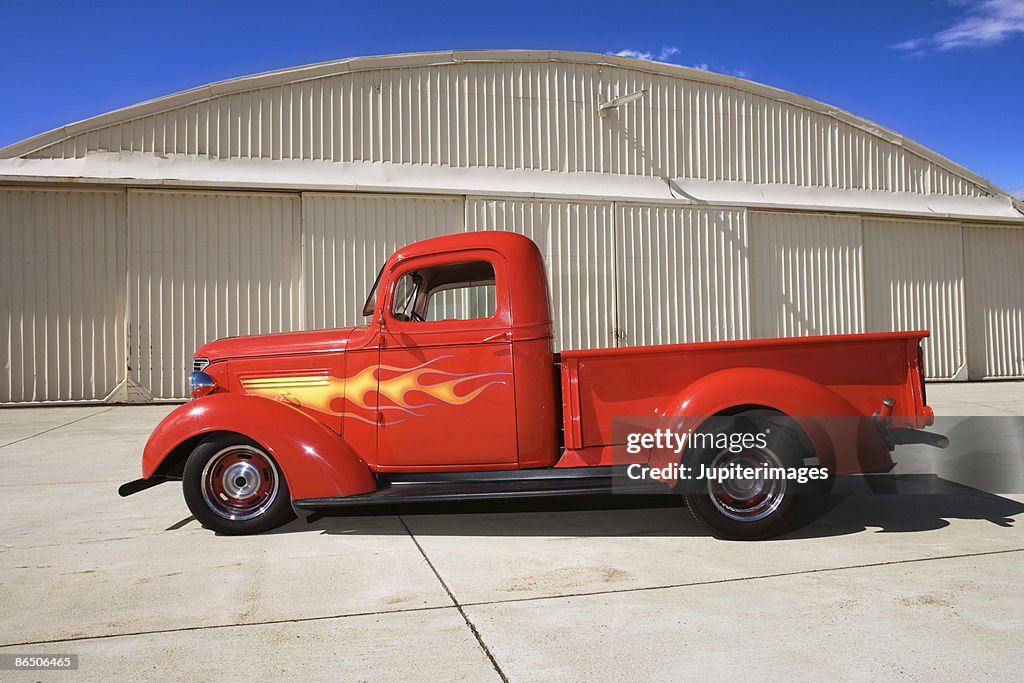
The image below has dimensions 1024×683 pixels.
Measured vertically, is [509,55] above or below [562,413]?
above

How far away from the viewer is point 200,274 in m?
12.3

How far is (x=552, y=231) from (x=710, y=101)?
4.56 m

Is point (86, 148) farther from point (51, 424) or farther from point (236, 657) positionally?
point (236, 657)

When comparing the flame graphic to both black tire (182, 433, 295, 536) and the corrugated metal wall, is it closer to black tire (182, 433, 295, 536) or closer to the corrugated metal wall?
black tire (182, 433, 295, 536)

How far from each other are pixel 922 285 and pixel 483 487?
14747mm

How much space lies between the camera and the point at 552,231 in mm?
13367

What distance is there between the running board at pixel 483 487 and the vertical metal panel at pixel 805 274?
35.8 ft

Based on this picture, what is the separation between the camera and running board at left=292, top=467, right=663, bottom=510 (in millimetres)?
4422

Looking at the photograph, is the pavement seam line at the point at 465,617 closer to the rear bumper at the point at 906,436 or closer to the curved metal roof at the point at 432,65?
the rear bumper at the point at 906,436

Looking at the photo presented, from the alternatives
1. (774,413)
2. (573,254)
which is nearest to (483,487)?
(774,413)

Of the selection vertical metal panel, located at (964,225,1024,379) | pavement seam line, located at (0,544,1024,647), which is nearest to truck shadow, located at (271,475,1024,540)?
pavement seam line, located at (0,544,1024,647)

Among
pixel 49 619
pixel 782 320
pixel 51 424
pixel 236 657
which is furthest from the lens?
pixel 782 320

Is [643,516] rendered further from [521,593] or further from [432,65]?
[432,65]

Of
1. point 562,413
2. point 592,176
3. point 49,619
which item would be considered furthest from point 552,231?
point 49,619
